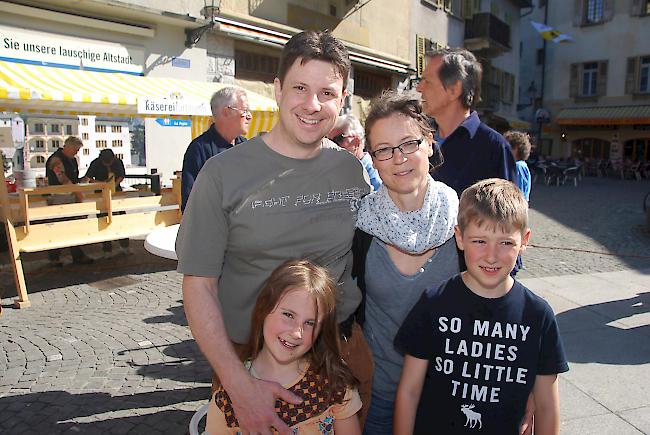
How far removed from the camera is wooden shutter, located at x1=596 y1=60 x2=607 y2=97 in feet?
96.6

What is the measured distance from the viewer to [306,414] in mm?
1692

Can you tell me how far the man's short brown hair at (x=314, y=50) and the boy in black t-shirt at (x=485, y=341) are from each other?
0.62 meters

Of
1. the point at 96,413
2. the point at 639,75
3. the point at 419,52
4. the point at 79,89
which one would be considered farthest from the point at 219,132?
the point at 639,75

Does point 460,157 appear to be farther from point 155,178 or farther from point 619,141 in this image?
point 619,141

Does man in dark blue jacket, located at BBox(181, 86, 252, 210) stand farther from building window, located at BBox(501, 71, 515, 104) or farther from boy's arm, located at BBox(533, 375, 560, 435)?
building window, located at BBox(501, 71, 515, 104)

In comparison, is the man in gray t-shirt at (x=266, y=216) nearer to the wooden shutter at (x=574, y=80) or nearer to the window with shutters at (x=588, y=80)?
the window with shutters at (x=588, y=80)

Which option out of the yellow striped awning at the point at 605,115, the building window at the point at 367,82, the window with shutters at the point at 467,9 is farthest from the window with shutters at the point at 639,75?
the building window at the point at 367,82

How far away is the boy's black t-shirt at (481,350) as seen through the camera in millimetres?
1693

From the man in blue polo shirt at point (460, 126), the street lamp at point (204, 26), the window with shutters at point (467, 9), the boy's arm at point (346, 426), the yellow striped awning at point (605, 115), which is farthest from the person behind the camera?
the yellow striped awning at point (605, 115)

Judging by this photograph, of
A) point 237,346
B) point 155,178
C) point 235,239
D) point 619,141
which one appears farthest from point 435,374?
point 619,141

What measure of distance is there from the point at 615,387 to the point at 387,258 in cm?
272

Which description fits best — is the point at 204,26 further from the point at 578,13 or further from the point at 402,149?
the point at 578,13

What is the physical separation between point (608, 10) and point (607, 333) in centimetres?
3005

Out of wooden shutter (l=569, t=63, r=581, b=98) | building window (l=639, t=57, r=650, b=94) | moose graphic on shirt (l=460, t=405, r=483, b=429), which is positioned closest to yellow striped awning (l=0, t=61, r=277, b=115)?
moose graphic on shirt (l=460, t=405, r=483, b=429)
